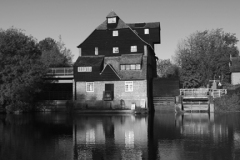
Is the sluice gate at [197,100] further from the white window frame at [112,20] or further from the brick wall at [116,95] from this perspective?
the white window frame at [112,20]

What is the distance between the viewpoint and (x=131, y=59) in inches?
2041

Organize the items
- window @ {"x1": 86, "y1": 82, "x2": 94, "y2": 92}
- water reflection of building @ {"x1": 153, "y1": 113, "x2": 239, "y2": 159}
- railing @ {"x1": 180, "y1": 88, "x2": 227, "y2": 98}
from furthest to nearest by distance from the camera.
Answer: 1. window @ {"x1": 86, "y1": 82, "x2": 94, "y2": 92}
2. railing @ {"x1": 180, "y1": 88, "x2": 227, "y2": 98}
3. water reflection of building @ {"x1": 153, "y1": 113, "x2": 239, "y2": 159}

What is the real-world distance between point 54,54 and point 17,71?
A: 2788 centimetres

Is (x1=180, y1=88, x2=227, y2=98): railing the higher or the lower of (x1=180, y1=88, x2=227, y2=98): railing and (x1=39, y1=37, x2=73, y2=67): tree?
the lower

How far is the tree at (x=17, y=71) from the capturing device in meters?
48.3

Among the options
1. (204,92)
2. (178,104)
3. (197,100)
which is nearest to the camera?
(178,104)

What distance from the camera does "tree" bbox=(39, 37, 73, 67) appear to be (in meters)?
69.3

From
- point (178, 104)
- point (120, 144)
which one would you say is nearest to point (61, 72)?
point (178, 104)

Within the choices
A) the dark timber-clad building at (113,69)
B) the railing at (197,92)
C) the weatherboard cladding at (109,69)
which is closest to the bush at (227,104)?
the railing at (197,92)

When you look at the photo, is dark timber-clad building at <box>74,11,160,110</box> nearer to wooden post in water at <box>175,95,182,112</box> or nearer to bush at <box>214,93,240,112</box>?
wooden post in water at <box>175,95,182,112</box>

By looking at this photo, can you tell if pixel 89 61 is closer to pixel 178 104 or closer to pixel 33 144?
pixel 178 104

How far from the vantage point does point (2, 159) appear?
1812 cm

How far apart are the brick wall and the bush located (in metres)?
11.3

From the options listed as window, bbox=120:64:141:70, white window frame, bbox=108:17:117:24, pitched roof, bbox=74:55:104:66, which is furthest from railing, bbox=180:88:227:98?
white window frame, bbox=108:17:117:24
